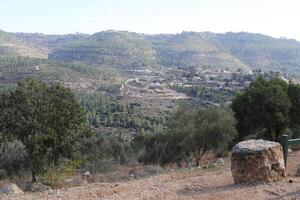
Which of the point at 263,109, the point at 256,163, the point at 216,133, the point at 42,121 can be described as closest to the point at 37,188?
the point at 256,163

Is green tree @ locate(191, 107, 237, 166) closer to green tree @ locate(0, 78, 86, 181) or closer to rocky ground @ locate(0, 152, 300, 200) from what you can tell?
green tree @ locate(0, 78, 86, 181)

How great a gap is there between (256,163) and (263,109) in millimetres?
18420

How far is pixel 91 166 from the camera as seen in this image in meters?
22.6

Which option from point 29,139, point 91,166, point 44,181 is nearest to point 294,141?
point 44,181

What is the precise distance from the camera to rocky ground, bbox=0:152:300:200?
9156 millimetres

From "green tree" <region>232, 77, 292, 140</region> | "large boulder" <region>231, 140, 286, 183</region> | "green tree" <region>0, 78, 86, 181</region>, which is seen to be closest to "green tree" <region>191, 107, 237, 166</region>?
"green tree" <region>232, 77, 292, 140</region>

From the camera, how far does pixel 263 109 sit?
27.6 m

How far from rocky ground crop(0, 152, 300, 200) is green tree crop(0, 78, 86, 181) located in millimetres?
7837

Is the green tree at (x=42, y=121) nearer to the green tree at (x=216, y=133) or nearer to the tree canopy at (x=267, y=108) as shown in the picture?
the green tree at (x=216, y=133)

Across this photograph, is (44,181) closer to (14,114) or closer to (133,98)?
(14,114)

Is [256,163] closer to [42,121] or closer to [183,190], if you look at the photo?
[183,190]

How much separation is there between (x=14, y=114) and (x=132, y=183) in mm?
9123

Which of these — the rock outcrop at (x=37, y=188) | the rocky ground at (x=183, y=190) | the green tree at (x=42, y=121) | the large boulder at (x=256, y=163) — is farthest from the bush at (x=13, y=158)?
the large boulder at (x=256, y=163)

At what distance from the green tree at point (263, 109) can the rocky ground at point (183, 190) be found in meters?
17.0
